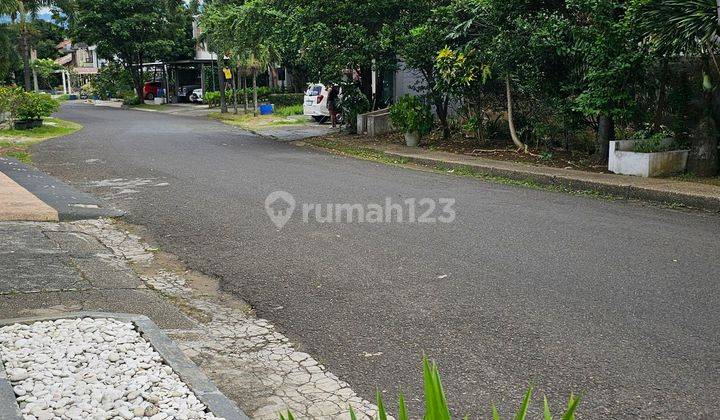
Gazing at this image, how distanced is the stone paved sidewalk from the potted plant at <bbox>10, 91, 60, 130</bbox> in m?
17.4

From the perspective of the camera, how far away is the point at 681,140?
12.7 m

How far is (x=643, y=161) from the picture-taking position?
476 inches

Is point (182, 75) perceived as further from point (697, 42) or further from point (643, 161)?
point (697, 42)

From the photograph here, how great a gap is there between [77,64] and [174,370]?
93456mm

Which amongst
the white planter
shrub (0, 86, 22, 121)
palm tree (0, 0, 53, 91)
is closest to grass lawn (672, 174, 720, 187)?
the white planter

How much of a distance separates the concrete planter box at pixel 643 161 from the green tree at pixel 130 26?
39.1 meters

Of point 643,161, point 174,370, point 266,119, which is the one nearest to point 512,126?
point 643,161

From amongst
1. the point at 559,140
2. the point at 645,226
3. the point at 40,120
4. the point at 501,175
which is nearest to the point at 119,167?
the point at 501,175

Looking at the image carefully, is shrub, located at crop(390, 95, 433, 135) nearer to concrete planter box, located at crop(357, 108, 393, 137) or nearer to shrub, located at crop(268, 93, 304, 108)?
concrete planter box, located at crop(357, 108, 393, 137)

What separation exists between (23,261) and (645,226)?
677 cm

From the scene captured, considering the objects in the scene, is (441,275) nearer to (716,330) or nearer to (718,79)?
(716,330)

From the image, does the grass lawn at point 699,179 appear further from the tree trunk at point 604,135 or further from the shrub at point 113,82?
the shrub at point 113,82

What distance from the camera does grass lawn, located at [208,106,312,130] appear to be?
28.6 meters

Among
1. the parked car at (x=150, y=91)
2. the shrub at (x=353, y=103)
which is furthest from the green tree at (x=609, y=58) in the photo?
the parked car at (x=150, y=91)
